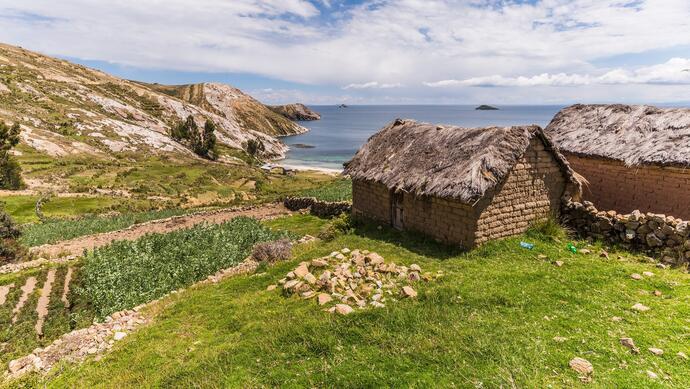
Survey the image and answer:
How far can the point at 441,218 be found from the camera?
13.6 m

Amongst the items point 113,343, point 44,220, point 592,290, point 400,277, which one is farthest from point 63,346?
point 44,220

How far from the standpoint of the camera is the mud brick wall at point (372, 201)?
1686 cm

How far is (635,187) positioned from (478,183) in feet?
23.4

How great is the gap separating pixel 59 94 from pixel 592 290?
103541mm

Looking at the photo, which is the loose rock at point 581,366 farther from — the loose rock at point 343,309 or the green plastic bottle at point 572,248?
the green plastic bottle at point 572,248

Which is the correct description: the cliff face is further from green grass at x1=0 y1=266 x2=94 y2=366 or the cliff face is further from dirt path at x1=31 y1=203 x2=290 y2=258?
green grass at x1=0 y1=266 x2=94 y2=366

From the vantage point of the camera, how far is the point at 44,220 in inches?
1172

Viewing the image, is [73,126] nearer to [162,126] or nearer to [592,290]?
[162,126]

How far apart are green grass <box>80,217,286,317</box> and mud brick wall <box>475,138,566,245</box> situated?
9930mm

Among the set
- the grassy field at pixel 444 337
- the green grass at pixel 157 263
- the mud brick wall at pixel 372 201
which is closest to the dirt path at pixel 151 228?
the green grass at pixel 157 263

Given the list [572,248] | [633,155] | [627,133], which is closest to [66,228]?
[572,248]

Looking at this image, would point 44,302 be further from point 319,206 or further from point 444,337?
point 319,206

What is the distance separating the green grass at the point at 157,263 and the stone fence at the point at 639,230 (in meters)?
13.0

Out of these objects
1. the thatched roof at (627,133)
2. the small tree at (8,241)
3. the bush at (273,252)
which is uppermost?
the thatched roof at (627,133)
